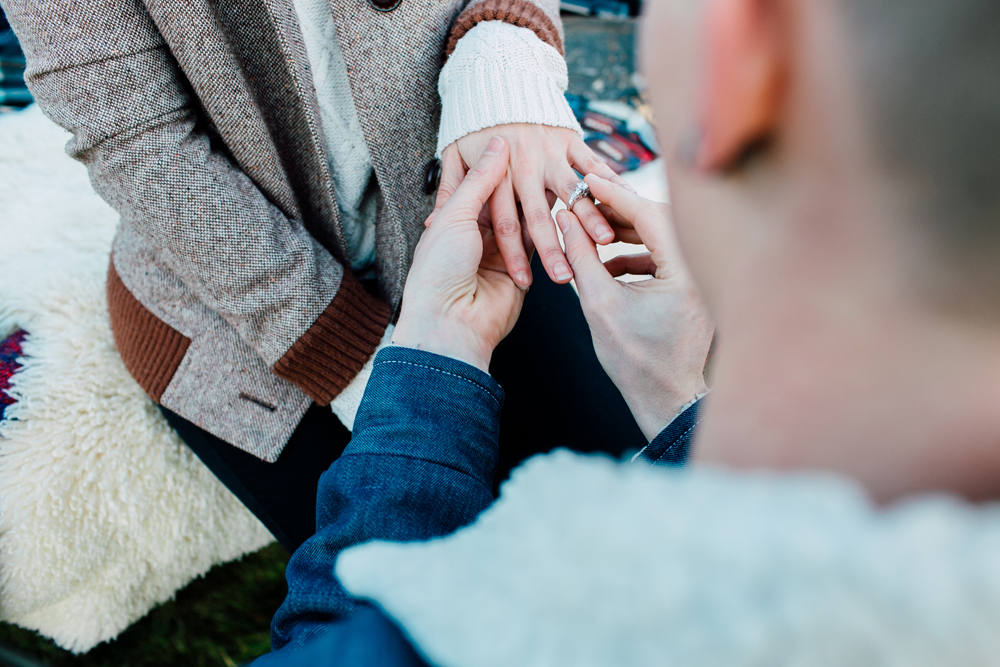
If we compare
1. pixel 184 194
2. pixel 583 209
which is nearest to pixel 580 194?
pixel 583 209

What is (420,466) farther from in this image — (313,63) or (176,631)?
(176,631)

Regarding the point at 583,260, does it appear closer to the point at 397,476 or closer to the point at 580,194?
the point at 580,194

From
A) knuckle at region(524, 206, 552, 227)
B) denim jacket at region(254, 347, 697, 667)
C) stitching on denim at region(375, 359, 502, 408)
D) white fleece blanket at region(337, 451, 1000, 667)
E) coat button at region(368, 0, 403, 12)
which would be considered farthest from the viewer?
knuckle at region(524, 206, 552, 227)

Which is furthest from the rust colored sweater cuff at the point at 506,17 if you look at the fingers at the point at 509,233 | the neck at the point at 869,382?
the neck at the point at 869,382

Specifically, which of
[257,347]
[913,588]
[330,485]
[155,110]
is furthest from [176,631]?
[913,588]

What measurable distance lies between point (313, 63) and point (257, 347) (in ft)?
1.31

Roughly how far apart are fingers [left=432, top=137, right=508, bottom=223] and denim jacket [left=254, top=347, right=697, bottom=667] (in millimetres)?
235

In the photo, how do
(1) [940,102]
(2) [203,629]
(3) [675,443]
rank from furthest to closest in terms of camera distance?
1. (2) [203,629]
2. (3) [675,443]
3. (1) [940,102]

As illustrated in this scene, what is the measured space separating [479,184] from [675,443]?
0.43 metres

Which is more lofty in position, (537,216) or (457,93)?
(457,93)

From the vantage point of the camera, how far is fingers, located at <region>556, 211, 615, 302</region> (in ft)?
2.49

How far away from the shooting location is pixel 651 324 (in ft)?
2.36

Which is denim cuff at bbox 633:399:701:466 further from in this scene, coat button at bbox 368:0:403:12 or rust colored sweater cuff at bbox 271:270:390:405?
coat button at bbox 368:0:403:12

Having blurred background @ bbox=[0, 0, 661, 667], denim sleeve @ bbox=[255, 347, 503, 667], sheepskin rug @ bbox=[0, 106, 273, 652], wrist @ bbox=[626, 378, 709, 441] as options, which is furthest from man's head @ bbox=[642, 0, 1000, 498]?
blurred background @ bbox=[0, 0, 661, 667]
